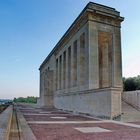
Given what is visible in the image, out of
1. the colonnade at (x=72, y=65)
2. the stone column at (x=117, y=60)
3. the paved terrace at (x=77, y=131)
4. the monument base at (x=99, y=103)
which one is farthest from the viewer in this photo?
the colonnade at (x=72, y=65)

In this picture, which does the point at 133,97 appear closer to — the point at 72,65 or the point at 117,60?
the point at 117,60

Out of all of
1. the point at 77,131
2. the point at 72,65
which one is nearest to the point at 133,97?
the point at 77,131

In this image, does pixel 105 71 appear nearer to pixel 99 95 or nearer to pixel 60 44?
pixel 99 95

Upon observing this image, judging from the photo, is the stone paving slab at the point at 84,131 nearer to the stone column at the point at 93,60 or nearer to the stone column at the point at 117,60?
the stone column at the point at 93,60

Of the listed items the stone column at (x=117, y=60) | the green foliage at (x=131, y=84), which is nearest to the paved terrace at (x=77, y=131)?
the stone column at (x=117, y=60)

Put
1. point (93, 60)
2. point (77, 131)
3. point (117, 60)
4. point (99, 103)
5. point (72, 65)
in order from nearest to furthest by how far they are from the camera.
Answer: point (77, 131) < point (99, 103) < point (93, 60) < point (117, 60) < point (72, 65)

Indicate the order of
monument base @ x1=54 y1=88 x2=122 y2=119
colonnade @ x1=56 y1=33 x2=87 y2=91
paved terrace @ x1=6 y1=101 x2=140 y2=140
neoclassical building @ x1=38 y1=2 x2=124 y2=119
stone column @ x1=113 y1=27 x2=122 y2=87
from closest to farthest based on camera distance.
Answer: paved terrace @ x1=6 y1=101 x2=140 y2=140, monument base @ x1=54 y1=88 x2=122 y2=119, neoclassical building @ x1=38 y1=2 x2=124 y2=119, stone column @ x1=113 y1=27 x2=122 y2=87, colonnade @ x1=56 y1=33 x2=87 y2=91

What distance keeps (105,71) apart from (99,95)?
7.92 m

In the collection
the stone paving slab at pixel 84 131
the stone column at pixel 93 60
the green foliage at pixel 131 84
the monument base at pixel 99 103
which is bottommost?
the stone paving slab at pixel 84 131

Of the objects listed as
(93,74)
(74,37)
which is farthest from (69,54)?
(93,74)

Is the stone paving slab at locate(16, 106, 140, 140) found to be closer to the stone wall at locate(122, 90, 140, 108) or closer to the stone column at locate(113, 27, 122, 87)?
the stone wall at locate(122, 90, 140, 108)

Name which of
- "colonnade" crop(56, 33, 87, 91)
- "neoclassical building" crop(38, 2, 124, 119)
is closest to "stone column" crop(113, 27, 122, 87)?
"neoclassical building" crop(38, 2, 124, 119)

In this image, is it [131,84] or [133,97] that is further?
[131,84]

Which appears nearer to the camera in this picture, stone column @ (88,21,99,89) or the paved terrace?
the paved terrace
